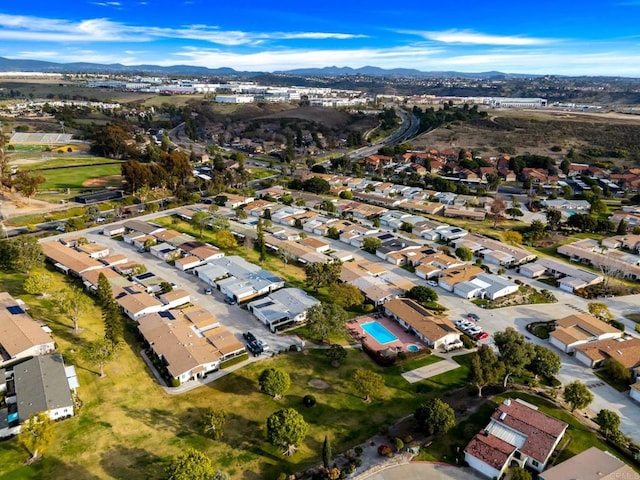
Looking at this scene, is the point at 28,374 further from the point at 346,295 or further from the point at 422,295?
the point at 422,295

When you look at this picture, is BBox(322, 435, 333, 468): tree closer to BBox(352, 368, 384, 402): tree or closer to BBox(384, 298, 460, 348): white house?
BBox(352, 368, 384, 402): tree

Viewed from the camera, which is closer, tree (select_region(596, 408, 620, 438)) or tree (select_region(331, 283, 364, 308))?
tree (select_region(596, 408, 620, 438))

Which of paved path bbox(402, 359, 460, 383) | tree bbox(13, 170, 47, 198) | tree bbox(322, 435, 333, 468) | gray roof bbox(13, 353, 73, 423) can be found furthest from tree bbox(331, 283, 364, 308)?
tree bbox(13, 170, 47, 198)

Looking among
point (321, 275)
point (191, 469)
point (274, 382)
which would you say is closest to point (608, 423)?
point (274, 382)

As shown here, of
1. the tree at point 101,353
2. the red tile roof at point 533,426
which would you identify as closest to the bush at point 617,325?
the red tile roof at point 533,426

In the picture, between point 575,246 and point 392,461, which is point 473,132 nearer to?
point 575,246

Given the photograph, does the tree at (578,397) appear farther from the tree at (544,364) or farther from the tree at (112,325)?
the tree at (112,325)
